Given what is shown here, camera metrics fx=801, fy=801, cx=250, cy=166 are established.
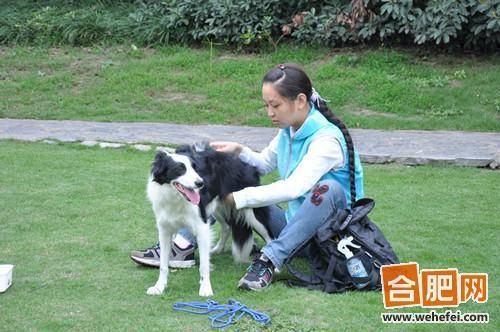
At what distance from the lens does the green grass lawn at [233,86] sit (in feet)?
33.0

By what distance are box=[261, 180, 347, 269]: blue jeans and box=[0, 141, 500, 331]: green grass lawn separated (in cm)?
21

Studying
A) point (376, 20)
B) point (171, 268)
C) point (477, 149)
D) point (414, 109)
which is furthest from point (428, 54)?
point (171, 268)

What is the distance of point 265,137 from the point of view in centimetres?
906

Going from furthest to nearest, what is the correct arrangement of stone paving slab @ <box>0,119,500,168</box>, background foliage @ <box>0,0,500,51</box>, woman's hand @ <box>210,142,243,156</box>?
background foliage @ <box>0,0,500,51</box>
stone paving slab @ <box>0,119,500,168</box>
woman's hand @ <box>210,142,243,156</box>

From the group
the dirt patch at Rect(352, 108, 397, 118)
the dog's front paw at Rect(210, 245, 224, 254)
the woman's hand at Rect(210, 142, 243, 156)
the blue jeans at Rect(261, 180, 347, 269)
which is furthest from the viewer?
the dirt patch at Rect(352, 108, 397, 118)

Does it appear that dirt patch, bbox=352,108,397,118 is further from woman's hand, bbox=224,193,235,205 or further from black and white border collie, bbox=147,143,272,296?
woman's hand, bbox=224,193,235,205

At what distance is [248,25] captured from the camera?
1212cm

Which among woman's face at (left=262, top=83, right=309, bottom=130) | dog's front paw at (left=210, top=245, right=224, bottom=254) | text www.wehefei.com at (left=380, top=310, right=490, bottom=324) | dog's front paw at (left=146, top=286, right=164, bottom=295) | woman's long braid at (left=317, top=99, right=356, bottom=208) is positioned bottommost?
dog's front paw at (left=210, top=245, right=224, bottom=254)

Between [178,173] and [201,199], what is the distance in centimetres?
39

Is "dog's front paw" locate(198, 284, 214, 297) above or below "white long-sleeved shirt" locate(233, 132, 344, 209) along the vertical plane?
below

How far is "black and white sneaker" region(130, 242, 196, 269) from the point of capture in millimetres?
5086

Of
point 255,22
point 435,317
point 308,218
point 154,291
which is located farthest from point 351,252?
point 255,22

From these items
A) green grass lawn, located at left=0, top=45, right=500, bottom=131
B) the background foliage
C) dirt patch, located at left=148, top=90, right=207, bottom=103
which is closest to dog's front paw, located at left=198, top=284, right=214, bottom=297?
green grass lawn, located at left=0, top=45, right=500, bottom=131

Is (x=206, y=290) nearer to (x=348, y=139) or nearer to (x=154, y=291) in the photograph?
(x=154, y=291)
